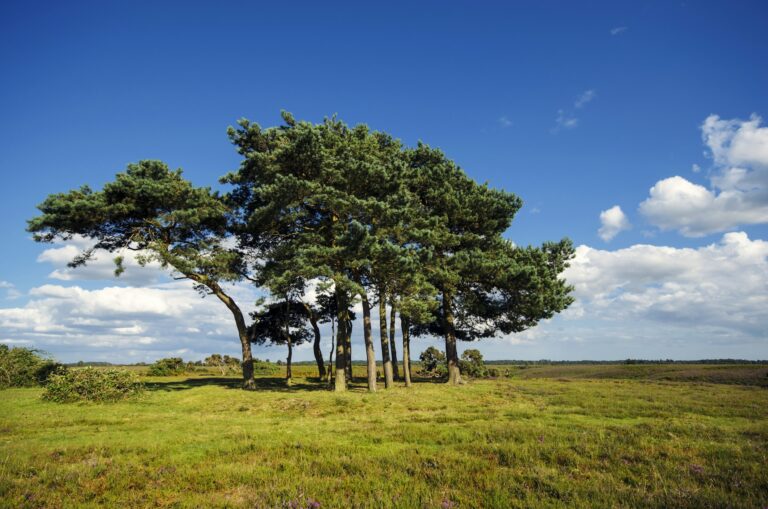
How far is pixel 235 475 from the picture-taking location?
9000 mm

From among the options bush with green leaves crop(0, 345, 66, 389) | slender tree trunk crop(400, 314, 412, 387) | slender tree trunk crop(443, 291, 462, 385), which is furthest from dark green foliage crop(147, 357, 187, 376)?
slender tree trunk crop(443, 291, 462, 385)

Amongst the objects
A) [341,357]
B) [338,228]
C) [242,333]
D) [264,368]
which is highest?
[338,228]

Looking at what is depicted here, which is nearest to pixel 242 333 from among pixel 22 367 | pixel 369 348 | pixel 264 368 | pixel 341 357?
pixel 341 357

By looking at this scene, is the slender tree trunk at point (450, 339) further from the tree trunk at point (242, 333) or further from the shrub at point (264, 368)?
the shrub at point (264, 368)

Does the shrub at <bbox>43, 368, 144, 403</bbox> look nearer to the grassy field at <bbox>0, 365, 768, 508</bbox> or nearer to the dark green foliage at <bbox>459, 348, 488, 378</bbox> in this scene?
the grassy field at <bbox>0, 365, 768, 508</bbox>

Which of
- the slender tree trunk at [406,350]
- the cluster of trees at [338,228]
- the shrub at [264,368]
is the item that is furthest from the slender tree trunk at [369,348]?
the shrub at [264,368]

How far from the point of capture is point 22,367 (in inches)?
1403

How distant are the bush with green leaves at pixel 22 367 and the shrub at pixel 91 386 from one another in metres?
13.0

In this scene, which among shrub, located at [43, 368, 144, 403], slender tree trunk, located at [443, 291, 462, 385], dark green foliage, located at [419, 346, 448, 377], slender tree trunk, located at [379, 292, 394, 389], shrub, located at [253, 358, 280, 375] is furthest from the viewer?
shrub, located at [253, 358, 280, 375]

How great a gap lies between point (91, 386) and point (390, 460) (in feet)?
74.3

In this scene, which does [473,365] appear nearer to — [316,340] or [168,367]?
[316,340]

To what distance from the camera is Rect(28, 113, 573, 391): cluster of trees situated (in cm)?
2644

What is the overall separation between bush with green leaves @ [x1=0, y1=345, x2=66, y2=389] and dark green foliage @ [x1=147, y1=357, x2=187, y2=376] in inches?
666

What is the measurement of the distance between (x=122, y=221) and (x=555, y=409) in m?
29.2
